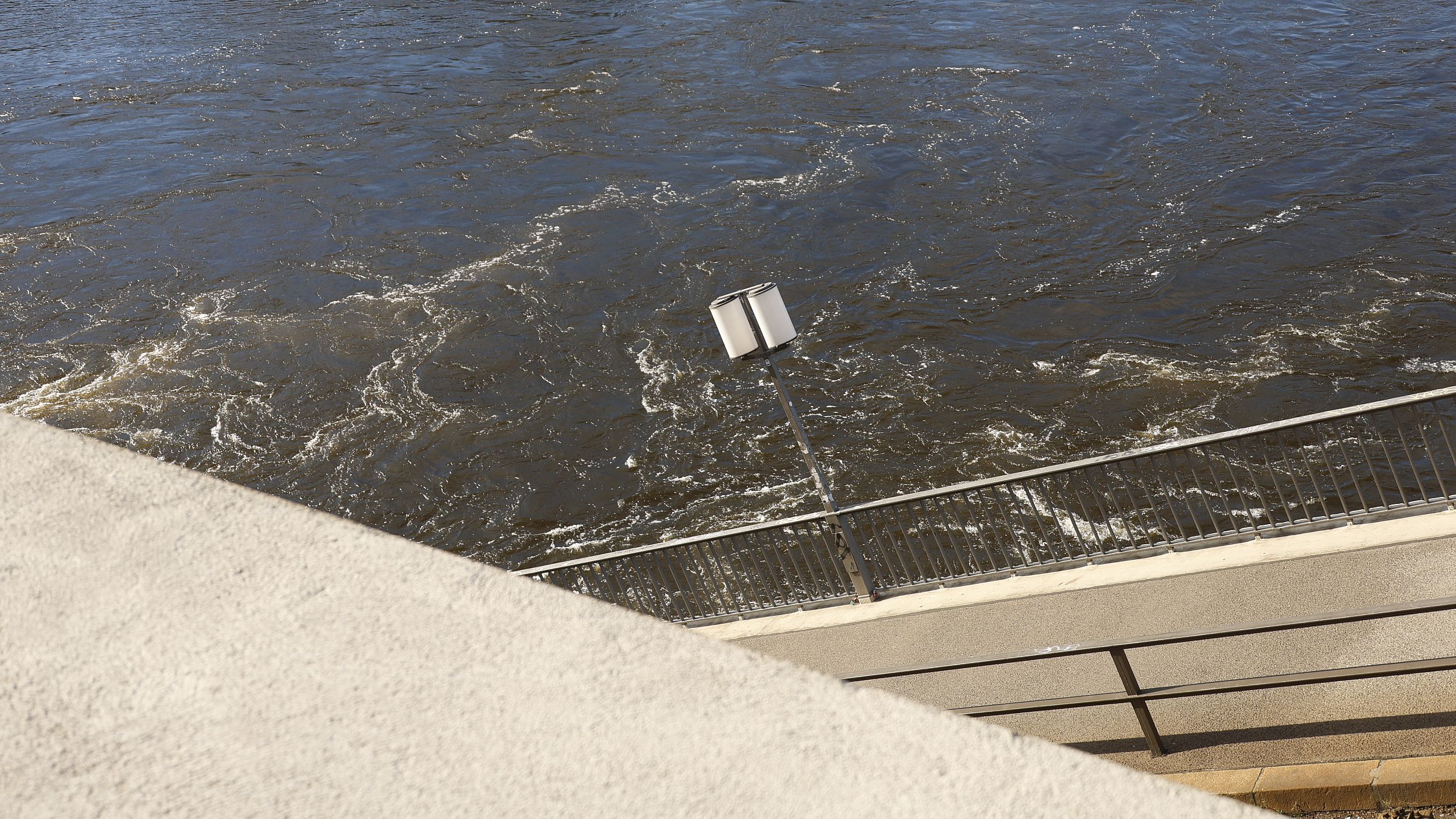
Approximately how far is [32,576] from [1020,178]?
26690 mm

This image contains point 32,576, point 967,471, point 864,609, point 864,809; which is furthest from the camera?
point 967,471

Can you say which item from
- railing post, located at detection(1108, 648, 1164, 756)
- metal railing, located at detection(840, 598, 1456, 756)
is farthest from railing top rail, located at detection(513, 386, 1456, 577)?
metal railing, located at detection(840, 598, 1456, 756)

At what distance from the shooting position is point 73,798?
1845 mm

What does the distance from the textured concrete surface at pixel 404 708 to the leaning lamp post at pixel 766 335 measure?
908 cm

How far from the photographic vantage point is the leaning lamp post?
11320mm

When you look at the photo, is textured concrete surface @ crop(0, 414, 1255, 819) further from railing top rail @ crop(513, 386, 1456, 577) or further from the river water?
the river water

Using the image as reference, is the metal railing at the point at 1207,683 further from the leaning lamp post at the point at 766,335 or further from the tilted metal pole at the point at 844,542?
the leaning lamp post at the point at 766,335

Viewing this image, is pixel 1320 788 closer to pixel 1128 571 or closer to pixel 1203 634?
pixel 1203 634

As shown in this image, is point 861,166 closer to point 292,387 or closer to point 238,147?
point 292,387

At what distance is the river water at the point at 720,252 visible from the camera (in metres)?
19.5

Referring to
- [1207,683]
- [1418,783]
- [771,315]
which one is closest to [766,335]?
[771,315]

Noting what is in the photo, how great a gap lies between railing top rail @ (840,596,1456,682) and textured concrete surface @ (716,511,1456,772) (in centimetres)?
112

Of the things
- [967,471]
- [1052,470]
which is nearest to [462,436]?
[967,471]

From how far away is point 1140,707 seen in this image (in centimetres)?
662
